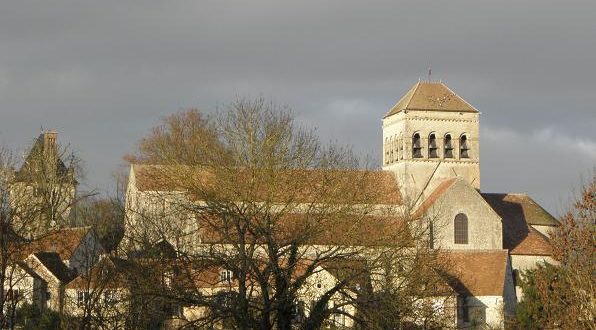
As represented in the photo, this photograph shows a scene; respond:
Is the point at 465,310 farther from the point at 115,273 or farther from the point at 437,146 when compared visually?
the point at 115,273

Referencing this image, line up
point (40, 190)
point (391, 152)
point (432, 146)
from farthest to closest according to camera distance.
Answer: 1. point (391, 152)
2. point (432, 146)
3. point (40, 190)

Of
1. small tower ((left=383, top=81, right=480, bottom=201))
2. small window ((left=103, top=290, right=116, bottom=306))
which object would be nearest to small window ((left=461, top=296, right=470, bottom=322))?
small tower ((left=383, top=81, right=480, bottom=201))

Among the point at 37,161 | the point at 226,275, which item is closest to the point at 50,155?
the point at 37,161

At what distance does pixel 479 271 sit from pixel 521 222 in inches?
374

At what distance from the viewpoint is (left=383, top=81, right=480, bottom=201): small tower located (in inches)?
2923

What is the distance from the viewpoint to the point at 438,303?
4934cm

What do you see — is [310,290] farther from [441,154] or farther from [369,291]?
[441,154]

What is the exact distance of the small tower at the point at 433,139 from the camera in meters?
74.2

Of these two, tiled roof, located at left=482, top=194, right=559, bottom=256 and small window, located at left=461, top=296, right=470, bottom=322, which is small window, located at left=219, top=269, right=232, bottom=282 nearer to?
small window, located at left=461, top=296, right=470, bottom=322

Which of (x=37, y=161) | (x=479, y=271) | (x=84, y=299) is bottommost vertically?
(x=84, y=299)

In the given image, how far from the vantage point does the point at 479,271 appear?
215 feet

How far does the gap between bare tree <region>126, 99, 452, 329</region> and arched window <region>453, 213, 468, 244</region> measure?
31.2 m

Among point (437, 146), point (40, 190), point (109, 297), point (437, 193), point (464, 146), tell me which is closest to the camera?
point (109, 297)

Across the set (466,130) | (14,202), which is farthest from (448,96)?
(14,202)
